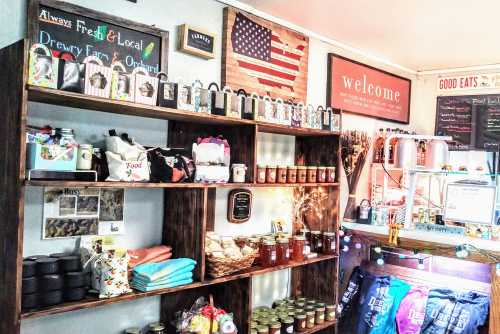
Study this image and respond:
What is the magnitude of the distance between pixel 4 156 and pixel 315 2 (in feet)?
6.95

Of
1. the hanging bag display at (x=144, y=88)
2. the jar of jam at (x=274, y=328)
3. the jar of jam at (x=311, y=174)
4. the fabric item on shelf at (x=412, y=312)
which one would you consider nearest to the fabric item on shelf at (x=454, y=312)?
the fabric item on shelf at (x=412, y=312)

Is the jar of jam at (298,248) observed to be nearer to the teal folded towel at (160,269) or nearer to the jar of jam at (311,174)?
the jar of jam at (311,174)

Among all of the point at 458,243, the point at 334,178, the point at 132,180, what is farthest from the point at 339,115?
the point at 132,180

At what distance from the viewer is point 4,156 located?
187cm

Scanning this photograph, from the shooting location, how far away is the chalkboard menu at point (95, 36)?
2.12 m

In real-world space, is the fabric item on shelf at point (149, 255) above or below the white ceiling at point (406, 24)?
below

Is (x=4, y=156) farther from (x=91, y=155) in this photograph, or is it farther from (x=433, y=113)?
(x=433, y=113)

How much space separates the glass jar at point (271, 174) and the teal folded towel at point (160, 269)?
2.42ft

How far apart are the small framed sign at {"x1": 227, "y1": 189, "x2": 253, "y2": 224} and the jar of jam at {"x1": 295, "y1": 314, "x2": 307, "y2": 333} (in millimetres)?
767

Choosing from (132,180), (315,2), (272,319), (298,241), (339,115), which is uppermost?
(315,2)

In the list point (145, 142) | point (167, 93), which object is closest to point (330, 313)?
point (145, 142)

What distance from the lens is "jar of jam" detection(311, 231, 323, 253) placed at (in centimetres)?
337

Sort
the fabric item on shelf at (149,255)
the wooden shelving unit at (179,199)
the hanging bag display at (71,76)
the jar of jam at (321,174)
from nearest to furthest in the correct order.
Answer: the wooden shelving unit at (179,199) < the hanging bag display at (71,76) < the fabric item on shelf at (149,255) < the jar of jam at (321,174)

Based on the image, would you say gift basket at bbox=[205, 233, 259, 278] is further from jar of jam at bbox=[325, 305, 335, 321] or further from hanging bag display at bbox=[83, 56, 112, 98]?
hanging bag display at bbox=[83, 56, 112, 98]
